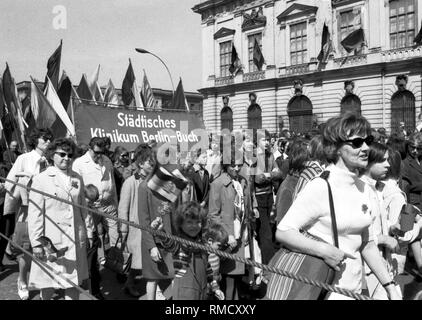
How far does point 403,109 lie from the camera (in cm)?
2894

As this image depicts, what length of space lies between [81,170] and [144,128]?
3832 millimetres

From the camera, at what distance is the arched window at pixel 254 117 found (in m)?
38.3

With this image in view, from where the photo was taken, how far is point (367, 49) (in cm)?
3036

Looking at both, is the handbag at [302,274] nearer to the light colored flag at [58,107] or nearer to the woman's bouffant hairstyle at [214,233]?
the woman's bouffant hairstyle at [214,233]

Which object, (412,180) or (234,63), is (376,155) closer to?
(412,180)

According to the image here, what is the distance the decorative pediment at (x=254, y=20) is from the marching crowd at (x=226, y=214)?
3127 cm

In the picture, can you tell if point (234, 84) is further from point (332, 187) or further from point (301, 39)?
point (332, 187)

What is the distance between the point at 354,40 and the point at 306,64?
446 cm

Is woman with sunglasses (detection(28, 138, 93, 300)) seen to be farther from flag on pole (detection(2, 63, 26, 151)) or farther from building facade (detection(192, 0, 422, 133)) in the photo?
building facade (detection(192, 0, 422, 133))

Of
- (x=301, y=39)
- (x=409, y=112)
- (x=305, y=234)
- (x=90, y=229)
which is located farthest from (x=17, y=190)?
(x=301, y=39)

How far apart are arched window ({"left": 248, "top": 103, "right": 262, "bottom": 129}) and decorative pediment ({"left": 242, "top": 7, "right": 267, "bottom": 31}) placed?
638 cm

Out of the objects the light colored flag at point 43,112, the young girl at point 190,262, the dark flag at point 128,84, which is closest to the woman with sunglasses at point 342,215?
the young girl at point 190,262

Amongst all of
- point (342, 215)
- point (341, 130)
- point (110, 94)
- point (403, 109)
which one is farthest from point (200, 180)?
point (403, 109)
